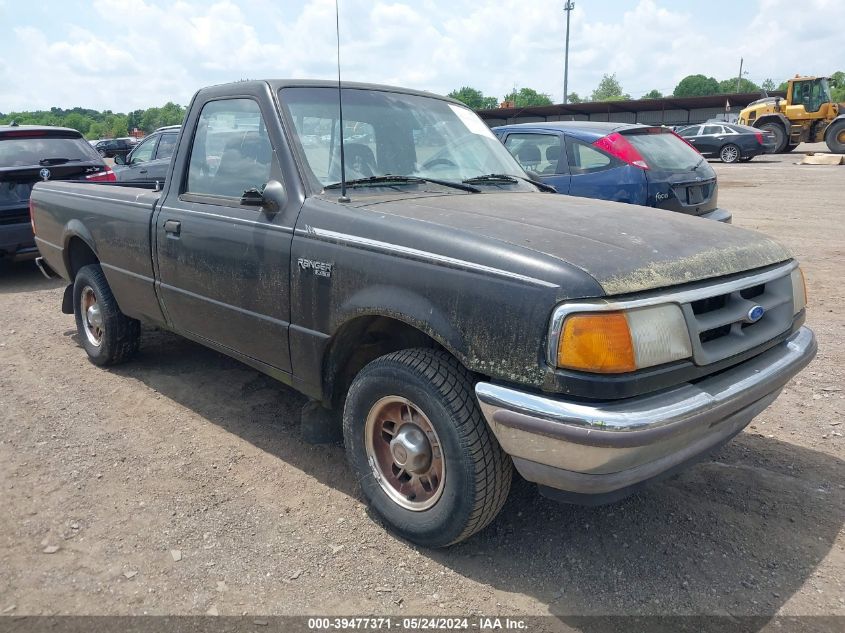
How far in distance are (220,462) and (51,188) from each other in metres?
2.95

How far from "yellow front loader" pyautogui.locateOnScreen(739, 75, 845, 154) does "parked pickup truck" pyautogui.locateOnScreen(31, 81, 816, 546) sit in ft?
88.7

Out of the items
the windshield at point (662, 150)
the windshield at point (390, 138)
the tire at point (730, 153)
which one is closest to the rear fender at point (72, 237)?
the windshield at point (390, 138)

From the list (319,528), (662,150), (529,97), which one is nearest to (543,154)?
(662,150)

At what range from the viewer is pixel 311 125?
10.9 ft

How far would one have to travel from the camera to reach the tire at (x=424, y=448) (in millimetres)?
2480

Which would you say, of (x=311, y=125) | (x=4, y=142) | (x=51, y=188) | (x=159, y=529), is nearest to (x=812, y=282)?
(x=311, y=125)

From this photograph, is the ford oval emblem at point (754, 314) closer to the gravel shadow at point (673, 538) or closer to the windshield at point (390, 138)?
the gravel shadow at point (673, 538)

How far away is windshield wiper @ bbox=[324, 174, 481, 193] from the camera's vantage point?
3.18m

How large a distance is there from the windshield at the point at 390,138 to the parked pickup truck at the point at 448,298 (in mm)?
13

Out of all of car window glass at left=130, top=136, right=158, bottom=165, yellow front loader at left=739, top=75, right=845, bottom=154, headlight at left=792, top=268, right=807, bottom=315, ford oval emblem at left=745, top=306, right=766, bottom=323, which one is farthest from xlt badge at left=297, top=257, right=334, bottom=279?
yellow front loader at left=739, top=75, right=845, bottom=154

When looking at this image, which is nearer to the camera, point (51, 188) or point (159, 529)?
point (159, 529)

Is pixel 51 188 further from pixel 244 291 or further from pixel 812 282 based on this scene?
pixel 812 282

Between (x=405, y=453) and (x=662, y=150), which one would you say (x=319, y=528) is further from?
(x=662, y=150)

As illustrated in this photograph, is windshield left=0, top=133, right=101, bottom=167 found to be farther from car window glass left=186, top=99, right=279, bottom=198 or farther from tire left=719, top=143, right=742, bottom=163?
tire left=719, top=143, right=742, bottom=163
